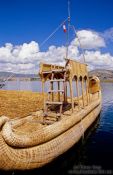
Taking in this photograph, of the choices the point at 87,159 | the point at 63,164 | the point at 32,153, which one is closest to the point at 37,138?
the point at 32,153

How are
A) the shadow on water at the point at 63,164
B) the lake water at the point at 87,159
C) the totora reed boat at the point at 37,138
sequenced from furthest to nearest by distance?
the lake water at the point at 87,159
the shadow on water at the point at 63,164
the totora reed boat at the point at 37,138

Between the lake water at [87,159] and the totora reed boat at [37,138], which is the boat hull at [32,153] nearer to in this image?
the totora reed boat at [37,138]

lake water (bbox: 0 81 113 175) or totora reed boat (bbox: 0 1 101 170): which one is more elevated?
totora reed boat (bbox: 0 1 101 170)

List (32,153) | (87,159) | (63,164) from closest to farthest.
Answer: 1. (32,153)
2. (63,164)
3. (87,159)

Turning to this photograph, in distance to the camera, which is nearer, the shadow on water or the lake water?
the shadow on water

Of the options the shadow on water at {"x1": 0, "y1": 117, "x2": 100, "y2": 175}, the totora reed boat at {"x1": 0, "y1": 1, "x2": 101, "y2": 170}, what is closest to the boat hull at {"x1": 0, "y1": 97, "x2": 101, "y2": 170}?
the totora reed boat at {"x1": 0, "y1": 1, "x2": 101, "y2": 170}

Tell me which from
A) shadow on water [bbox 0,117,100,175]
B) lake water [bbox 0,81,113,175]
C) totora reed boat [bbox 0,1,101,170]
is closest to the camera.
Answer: totora reed boat [bbox 0,1,101,170]

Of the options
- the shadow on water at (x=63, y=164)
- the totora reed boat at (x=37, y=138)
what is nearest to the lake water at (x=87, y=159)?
the shadow on water at (x=63, y=164)

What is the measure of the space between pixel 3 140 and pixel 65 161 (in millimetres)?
4931

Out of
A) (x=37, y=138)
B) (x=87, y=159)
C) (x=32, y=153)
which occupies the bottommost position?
(x=87, y=159)

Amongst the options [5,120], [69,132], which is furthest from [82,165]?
[5,120]

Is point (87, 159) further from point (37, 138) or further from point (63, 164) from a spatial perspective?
point (37, 138)

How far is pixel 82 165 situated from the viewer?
1327 cm

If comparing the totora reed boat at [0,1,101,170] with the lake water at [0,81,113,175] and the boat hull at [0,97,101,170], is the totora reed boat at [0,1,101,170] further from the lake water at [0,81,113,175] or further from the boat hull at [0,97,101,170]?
the lake water at [0,81,113,175]
